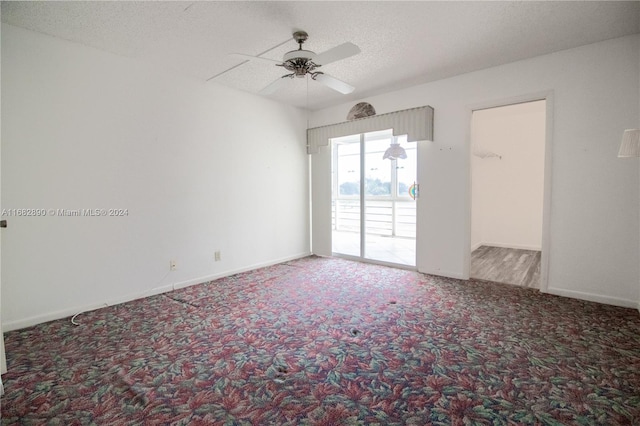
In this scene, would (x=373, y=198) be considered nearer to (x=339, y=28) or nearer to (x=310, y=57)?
(x=339, y=28)

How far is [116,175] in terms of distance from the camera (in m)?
3.21

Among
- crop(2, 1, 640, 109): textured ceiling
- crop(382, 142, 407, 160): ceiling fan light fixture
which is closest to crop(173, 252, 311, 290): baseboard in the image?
crop(382, 142, 407, 160): ceiling fan light fixture

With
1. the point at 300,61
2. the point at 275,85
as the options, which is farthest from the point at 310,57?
the point at 275,85

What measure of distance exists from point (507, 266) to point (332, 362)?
12.3 ft

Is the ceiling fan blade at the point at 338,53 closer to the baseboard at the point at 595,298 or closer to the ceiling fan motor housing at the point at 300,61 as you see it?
the ceiling fan motor housing at the point at 300,61

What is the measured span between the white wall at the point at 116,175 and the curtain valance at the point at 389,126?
0.93 metres

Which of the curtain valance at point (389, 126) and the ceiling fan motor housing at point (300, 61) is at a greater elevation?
the ceiling fan motor housing at point (300, 61)

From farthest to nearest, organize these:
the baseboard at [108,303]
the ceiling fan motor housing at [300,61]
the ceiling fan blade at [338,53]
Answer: the baseboard at [108,303]
the ceiling fan motor housing at [300,61]
the ceiling fan blade at [338,53]

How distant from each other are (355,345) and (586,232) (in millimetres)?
2738

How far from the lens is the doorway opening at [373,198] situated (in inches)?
199

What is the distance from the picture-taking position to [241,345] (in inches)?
94.0

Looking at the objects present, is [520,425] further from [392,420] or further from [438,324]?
[438,324]

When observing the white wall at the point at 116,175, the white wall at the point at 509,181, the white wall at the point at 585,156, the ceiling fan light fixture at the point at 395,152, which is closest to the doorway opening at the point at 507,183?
the white wall at the point at 509,181

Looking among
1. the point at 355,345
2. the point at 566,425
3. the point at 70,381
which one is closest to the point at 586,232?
the point at 566,425
